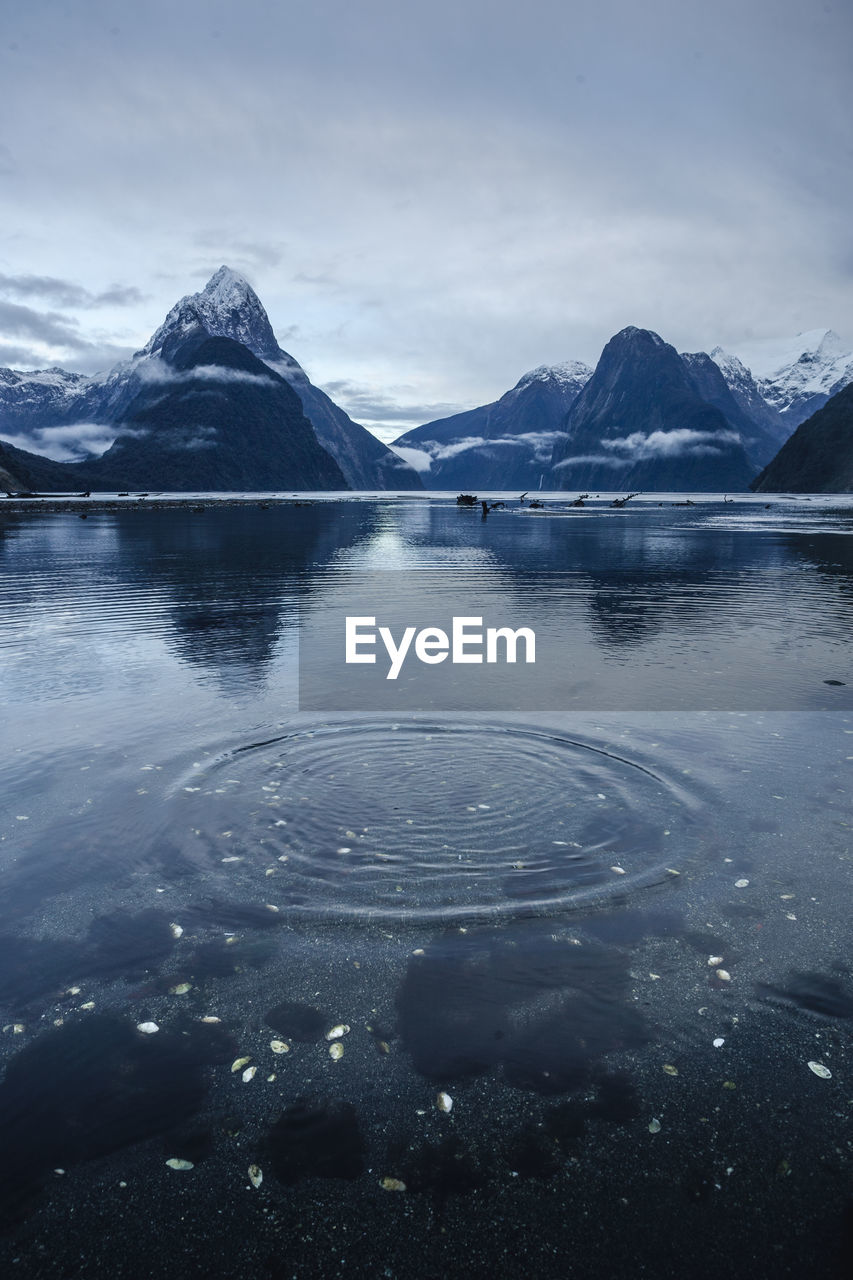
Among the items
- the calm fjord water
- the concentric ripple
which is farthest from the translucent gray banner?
the concentric ripple

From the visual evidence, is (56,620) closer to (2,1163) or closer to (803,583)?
(2,1163)

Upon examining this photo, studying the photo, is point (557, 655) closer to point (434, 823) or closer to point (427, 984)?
point (434, 823)

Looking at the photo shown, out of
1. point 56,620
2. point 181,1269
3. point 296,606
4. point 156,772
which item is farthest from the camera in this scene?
point 296,606

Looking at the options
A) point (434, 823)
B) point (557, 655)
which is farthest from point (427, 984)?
point (557, 655)

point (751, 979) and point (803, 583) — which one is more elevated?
point (803, 583)

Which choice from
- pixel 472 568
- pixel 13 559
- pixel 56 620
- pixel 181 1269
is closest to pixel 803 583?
pixel 472 568

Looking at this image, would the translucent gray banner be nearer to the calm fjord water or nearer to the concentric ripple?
the calm fjord water
